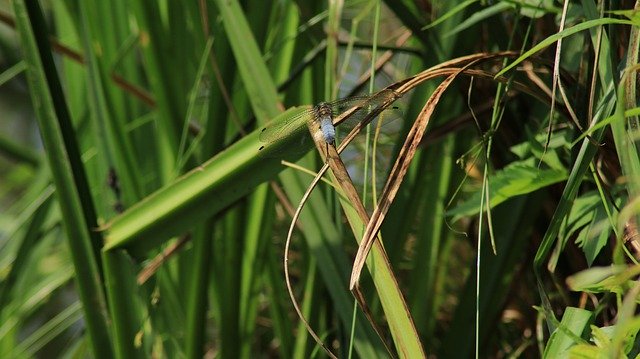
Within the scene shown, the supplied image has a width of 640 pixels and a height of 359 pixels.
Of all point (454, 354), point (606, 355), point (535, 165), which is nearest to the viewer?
point (606, 355)

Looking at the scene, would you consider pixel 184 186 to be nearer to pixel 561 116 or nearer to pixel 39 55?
pixel 39 55

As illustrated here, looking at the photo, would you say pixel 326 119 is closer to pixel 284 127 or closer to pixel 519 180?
pixel 284 127

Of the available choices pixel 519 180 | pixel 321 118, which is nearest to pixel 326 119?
pixel 321 118

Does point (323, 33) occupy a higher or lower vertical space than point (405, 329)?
higher

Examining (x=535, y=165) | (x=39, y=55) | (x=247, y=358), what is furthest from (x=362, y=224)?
(x=247, y=358)

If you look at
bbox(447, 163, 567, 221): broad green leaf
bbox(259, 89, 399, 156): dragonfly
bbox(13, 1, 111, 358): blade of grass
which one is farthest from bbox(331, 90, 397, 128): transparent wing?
bbox(13, 1, 111, 358): blade of grass
